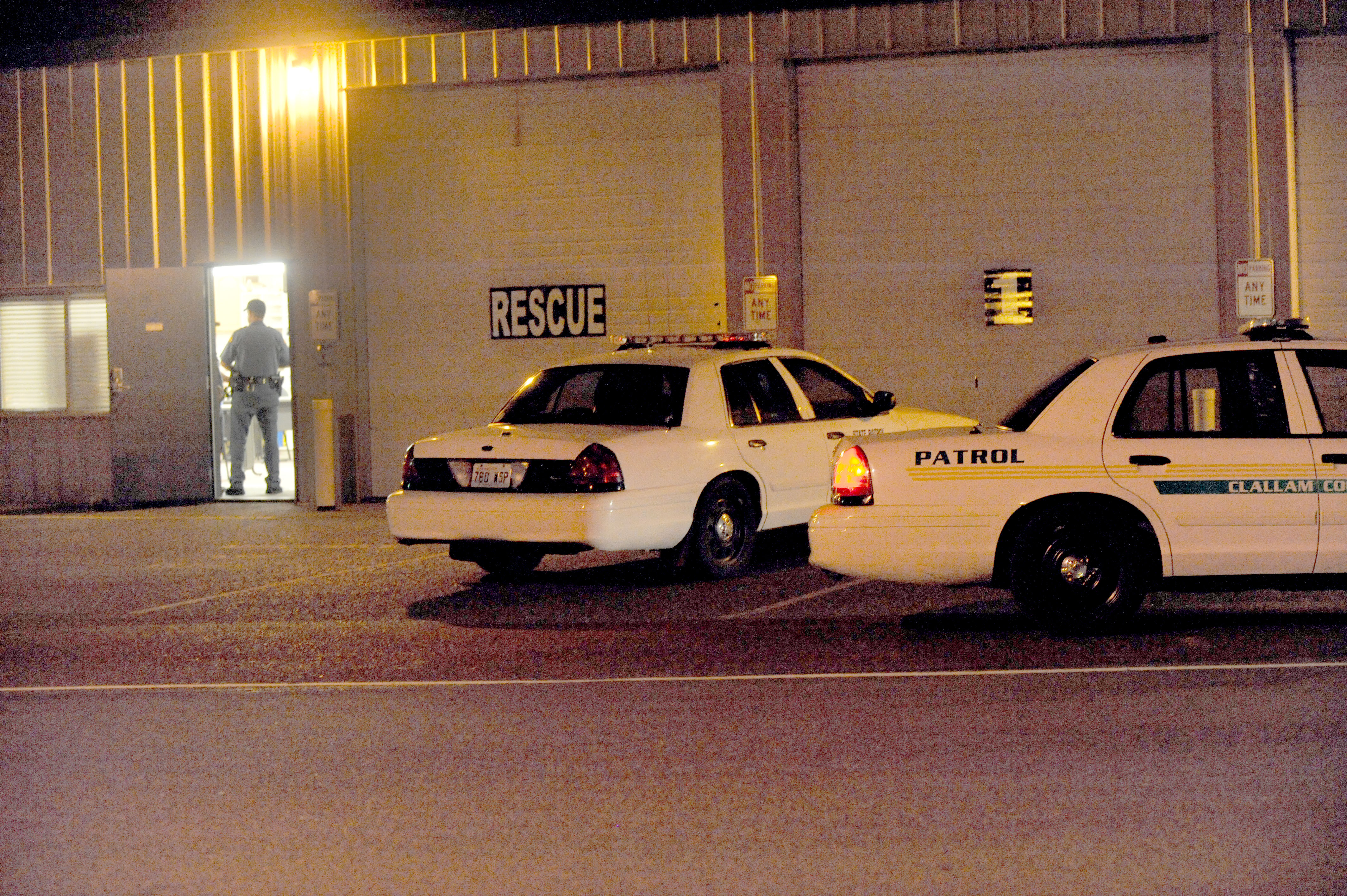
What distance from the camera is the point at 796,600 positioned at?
10.7 m

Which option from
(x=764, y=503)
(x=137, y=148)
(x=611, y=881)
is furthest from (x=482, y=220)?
(x=611, y=881)

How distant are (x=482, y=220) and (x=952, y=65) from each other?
528cm

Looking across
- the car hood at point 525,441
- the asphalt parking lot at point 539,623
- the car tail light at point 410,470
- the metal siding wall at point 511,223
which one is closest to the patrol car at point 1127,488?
the asphalt parking lot at point 539,623

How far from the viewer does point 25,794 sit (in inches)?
236

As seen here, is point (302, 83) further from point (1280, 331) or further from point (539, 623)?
point (1280, 331)

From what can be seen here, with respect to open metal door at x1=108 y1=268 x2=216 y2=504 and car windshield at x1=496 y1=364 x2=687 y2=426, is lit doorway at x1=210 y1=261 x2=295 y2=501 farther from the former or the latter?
car windshield at x1=496 y1=364 x2=687 y2=426

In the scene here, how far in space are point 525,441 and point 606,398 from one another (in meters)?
1.01

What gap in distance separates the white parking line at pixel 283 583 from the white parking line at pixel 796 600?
3.42 meters

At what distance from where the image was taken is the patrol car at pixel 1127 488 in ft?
28.9

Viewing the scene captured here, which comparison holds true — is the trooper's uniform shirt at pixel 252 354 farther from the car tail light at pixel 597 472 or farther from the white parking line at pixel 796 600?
the white parking line at pixel 796 600

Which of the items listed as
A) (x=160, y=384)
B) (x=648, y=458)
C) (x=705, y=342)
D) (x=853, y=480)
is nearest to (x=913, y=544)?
(x=853, y=480)

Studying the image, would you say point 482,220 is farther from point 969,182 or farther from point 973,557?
point 973,557

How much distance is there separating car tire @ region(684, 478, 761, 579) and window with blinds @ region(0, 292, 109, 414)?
423 inches

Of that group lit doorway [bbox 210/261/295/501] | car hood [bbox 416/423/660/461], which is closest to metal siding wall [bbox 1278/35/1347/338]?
car hood [bbox 416/423/660/461]
